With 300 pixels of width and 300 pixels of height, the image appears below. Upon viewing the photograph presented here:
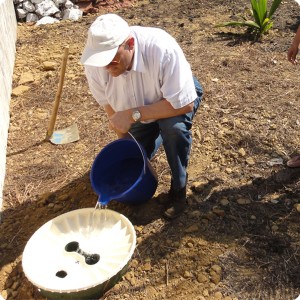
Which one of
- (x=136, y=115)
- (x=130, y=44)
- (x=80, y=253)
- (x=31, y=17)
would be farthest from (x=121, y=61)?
(x=31, y=17)

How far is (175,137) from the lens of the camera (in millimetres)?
2182

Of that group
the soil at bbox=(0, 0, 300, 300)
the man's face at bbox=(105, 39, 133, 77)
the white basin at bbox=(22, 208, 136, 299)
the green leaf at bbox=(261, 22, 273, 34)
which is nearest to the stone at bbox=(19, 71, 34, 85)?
the soil at bbox=(0, 0, 300, 300)

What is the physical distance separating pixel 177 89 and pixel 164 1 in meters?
3.78

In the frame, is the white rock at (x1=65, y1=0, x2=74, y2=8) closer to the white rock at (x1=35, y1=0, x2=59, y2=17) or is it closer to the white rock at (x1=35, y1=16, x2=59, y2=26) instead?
the white rock at (x1=35, y1=0, x2=59, y2=17)

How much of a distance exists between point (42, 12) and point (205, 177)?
366cm

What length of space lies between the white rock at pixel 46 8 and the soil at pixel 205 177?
960 mm

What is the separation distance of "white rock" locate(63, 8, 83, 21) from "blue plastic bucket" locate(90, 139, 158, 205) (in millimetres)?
3323

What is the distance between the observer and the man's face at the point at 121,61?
1900 mm

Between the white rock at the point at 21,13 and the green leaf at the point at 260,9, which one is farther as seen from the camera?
the white rock at the point at 21,13

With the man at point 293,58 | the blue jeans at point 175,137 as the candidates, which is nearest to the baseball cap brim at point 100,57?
the blue jeans at point 175,137

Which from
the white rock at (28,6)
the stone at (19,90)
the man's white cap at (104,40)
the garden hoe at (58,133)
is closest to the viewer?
the man's white cap at (104,40)

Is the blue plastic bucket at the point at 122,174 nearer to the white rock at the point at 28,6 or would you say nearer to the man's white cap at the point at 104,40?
the man's white cap at the point at 104,40

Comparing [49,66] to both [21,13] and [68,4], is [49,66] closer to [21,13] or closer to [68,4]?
[21,13]

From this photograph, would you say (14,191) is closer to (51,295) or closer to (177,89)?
(51,295)
